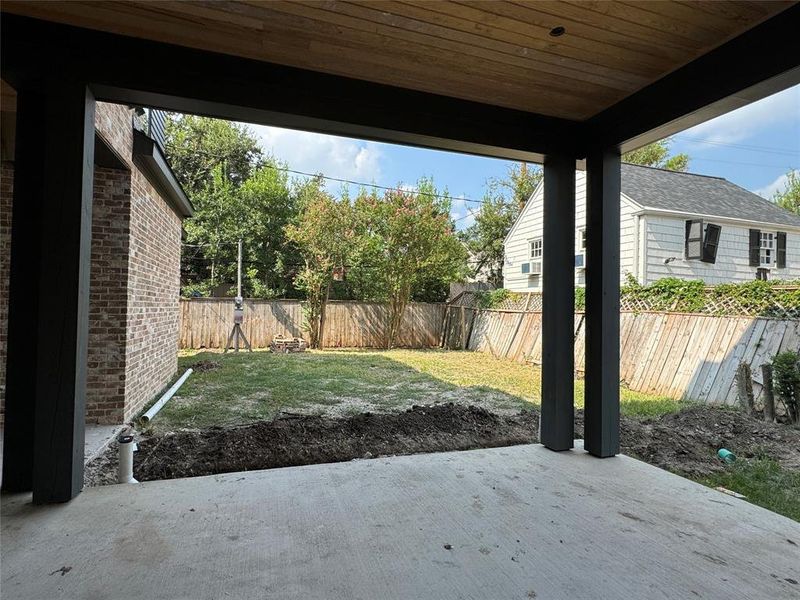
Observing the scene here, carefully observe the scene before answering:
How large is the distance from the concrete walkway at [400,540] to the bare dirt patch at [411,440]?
0.44 m

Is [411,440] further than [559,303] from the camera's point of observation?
Yes

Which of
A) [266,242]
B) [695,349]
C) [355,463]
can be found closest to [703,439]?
[695,349]

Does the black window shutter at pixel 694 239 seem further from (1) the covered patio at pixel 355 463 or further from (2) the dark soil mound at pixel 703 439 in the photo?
(1) the covered patio at pixel 355 463

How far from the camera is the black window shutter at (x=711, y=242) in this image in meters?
8.21

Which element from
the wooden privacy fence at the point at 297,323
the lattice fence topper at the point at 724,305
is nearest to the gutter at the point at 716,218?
the lattice fence topper at the point at 724,305

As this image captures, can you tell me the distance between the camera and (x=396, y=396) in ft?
18.4

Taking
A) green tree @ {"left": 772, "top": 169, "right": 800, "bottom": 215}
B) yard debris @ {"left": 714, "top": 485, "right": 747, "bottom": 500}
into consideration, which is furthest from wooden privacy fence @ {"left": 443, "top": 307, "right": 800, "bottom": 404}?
green tree @ {"left": 772, "top": 169, "right": 800, "bottom": 215}

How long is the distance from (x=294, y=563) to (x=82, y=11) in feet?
8.80

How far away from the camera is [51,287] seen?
216 centimetres

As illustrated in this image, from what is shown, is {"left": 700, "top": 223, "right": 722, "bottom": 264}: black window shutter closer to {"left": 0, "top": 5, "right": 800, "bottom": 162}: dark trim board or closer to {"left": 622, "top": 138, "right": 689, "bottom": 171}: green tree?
{"left": 0, "top": 5, "right": 800, "bottom": 162}: dark trim board

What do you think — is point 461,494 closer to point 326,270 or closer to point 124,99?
point 124,99

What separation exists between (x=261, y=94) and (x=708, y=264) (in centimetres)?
911

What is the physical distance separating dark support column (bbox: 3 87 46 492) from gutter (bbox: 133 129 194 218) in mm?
1843

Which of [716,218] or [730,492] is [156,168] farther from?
[716,218]
